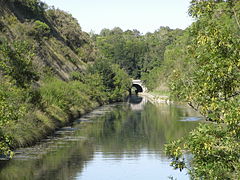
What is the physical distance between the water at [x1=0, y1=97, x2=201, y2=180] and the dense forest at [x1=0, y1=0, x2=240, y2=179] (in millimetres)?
1749

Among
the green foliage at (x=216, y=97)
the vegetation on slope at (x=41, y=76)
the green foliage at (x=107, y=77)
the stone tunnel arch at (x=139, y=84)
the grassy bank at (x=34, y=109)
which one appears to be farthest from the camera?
the stone tunnel arch at (x=139, y=84)

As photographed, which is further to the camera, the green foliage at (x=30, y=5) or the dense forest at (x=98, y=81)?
the green foliage at (x=30, y=5)

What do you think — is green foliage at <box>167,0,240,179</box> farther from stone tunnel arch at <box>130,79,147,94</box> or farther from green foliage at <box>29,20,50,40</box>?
stone tunnel arch at <box>130,79,147,94</box>

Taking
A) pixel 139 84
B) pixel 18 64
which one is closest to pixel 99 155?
pixel 18 64

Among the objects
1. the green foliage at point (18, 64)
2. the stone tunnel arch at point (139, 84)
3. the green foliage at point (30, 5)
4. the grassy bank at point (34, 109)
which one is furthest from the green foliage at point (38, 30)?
the stone tunnel arch at point (139, 84)

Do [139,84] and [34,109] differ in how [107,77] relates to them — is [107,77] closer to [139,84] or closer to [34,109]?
[34,109]

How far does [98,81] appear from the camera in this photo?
312 ft

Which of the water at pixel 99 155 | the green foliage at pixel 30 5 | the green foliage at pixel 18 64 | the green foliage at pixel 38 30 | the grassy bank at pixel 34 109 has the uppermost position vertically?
the green foliage at pixel 30 5

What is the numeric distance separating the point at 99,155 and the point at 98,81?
58.6m

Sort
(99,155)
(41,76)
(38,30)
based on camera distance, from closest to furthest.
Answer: (99,155) → (41,76) → (38,30)

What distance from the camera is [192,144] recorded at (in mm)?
13656

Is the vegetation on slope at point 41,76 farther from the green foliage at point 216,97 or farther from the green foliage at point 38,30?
the green foliage at point 216,97

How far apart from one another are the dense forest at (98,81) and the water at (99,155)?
175cm

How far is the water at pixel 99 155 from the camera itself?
29750mm
